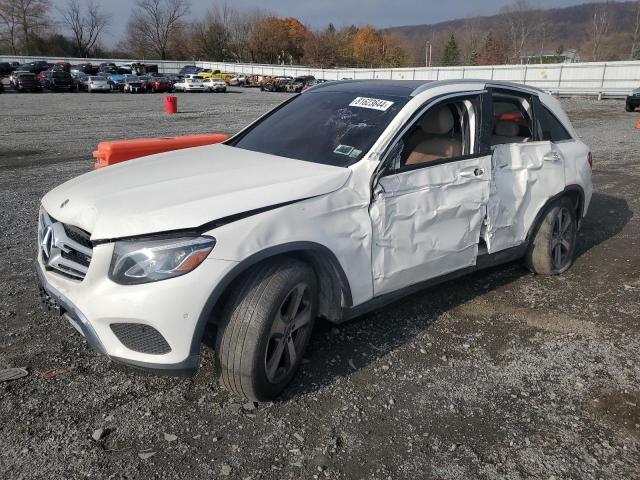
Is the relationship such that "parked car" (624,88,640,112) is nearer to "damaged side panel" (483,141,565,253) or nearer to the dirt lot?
the dirt lot

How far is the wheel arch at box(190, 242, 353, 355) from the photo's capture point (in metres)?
2.64

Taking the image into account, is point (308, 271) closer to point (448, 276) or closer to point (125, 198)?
point (125, 198)

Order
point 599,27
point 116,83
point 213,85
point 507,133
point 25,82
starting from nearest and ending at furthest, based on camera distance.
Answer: point 507,133 → point 25,82 → point 213,85 → point 116,83 → point 599,27

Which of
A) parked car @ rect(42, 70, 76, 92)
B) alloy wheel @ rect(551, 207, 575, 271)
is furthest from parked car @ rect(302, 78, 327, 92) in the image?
parked car @ rect(42, 70, 76, 92)

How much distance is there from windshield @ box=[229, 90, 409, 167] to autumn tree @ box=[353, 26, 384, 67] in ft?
328

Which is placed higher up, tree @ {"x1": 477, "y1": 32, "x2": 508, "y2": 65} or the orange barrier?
tree @ {"x1": 477, "y1": 32, "x2": 508, "y2": 65}

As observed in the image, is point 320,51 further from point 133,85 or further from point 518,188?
point 518,188

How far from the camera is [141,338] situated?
2.63m

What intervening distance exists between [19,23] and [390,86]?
102 meters

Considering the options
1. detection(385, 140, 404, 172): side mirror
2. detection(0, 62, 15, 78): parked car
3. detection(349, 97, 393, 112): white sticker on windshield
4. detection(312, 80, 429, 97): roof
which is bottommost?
detection(385, 140, 404, 172): side mirror

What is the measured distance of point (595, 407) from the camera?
3049mm

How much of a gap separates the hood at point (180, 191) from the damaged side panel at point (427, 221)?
1.27 ft

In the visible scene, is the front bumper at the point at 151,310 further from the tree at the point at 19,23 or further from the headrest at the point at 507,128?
the tree at the point at 19,23

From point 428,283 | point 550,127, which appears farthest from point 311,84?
point 428,283
